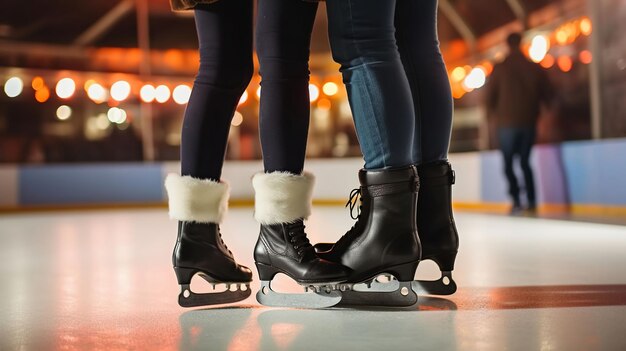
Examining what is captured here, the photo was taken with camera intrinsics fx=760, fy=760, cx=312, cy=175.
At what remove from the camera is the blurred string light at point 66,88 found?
31.5 ft

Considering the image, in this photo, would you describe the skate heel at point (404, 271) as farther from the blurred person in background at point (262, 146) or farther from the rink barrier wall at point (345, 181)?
the rink barrier wall at point (345, 181)

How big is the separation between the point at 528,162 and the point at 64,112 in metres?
6.28

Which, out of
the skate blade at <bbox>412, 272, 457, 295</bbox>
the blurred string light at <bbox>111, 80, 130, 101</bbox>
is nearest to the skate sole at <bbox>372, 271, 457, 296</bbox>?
the skate blade at <bbox>412, 272, 457, 295</bbox>

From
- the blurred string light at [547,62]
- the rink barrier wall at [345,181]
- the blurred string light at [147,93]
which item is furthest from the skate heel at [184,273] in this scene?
the blurred string light at [147,93]

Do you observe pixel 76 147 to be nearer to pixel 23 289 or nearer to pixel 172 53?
pixel 172 53

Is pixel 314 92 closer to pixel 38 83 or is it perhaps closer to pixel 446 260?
pixel 38 83

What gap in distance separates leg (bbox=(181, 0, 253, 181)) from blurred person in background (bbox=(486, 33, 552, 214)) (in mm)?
4176

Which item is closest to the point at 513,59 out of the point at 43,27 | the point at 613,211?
the point at 613,211

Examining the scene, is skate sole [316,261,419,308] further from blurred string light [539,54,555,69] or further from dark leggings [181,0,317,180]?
blurred string light [539,54,555,69]

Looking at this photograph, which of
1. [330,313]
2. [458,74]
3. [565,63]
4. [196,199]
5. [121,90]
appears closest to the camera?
[330,313]

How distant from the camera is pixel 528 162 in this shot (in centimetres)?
528

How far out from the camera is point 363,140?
1.29 meters

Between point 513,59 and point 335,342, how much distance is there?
15.4 feet

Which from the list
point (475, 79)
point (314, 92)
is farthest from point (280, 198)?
point (314, 92)
